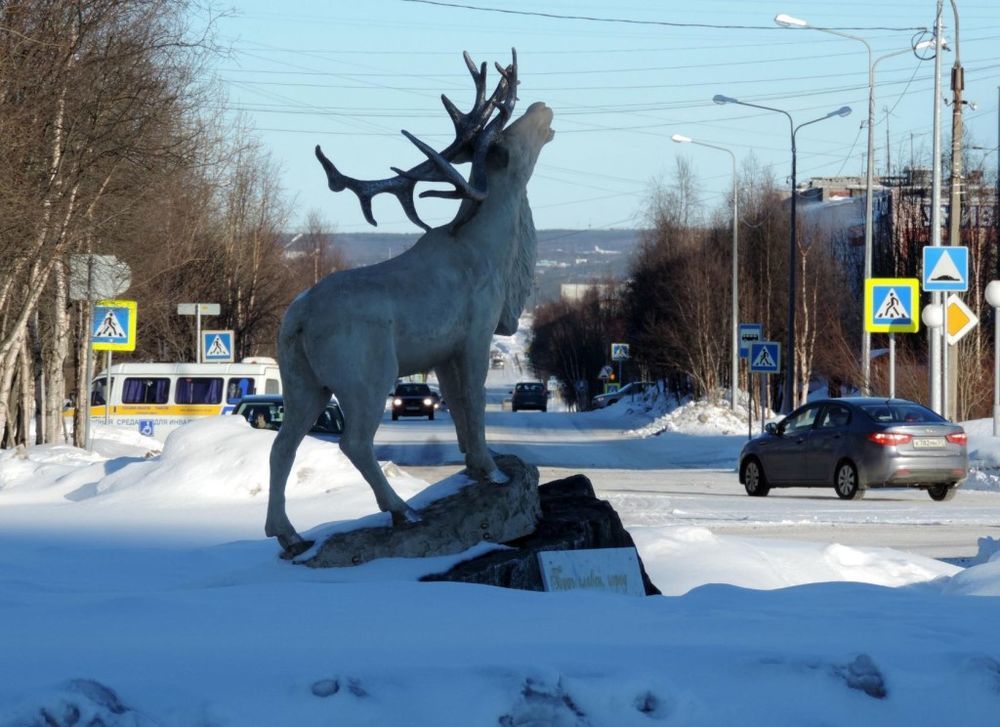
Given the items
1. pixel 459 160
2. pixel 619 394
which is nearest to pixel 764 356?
pixel 459 160

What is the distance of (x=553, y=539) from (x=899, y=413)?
1465 centimetres

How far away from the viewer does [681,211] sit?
7869 centimetres

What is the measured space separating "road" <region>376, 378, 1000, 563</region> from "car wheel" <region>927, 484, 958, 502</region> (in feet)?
0.62

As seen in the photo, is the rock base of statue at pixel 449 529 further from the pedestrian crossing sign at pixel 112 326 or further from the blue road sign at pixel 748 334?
the blue road sign at pixel 748 334

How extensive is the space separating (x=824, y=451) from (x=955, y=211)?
6.95m

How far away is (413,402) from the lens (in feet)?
213

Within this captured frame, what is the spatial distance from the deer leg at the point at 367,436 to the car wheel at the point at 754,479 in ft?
52.4

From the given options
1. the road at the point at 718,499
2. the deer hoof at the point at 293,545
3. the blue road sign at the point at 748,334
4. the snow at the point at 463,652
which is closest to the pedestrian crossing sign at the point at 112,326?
the road at the point at 718,499

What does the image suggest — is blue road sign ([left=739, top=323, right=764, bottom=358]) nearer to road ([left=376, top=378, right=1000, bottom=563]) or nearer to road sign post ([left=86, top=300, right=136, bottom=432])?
road ([left=376, top=378, right=1000, bottom=563])

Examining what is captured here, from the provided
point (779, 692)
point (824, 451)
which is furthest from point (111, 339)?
point (779, 692)

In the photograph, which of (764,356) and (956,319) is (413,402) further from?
(956,319)

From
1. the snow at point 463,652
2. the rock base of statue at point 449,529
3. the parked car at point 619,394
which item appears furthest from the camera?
the parked car at point 619,394

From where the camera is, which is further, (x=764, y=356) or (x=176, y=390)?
(x=176, y=390)

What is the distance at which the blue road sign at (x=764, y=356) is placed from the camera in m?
34.6
